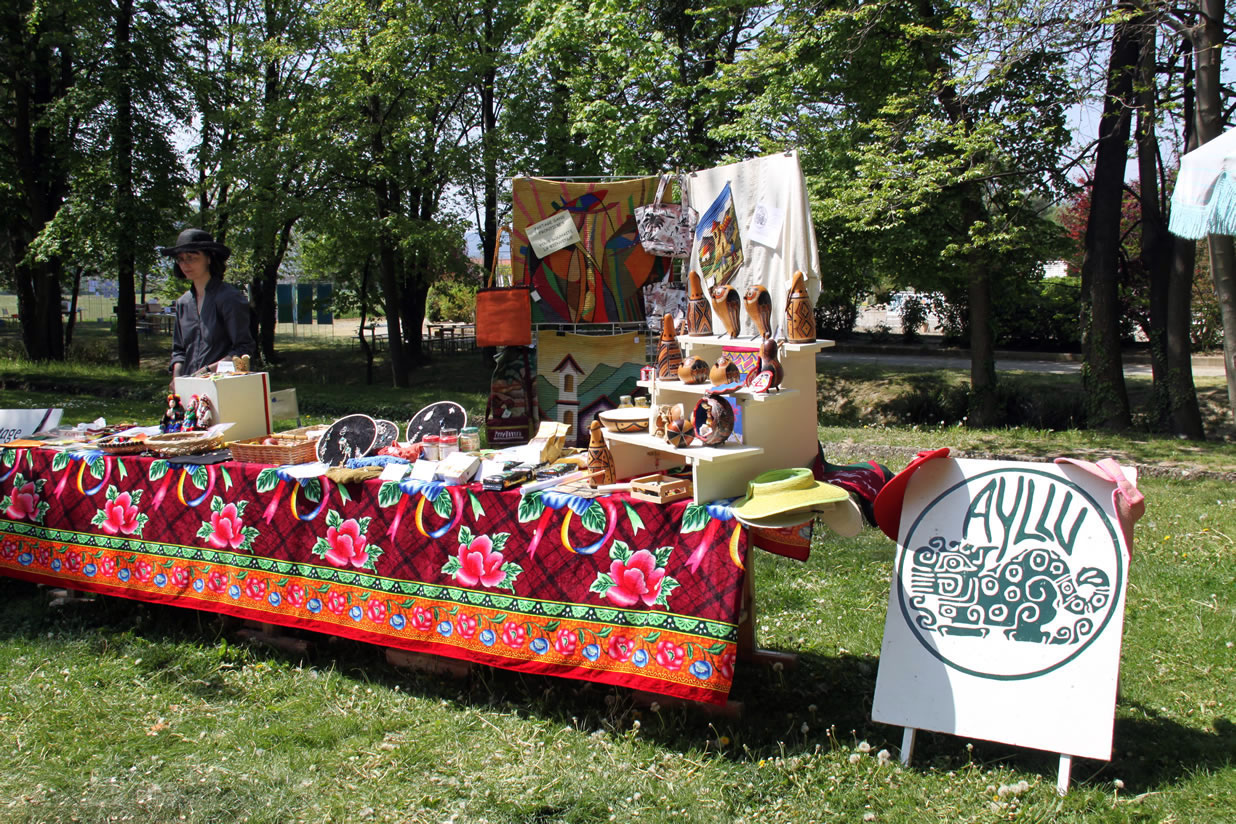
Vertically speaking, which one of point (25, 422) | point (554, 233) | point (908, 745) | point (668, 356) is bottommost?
point (908, 745)

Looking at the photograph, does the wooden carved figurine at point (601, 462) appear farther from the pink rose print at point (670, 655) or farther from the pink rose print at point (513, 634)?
the pink rose print at point (670, 655)

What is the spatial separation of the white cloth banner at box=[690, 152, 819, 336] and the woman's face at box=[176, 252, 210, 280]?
2.63 metres

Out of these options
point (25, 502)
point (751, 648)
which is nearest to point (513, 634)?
point (751, 648)

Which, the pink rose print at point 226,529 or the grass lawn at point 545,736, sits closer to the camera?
the grass lawn at point 545,736

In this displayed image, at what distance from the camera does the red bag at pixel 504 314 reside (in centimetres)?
498

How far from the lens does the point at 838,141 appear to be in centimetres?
1123

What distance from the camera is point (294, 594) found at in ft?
11.7

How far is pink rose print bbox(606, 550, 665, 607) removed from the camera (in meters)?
2.91

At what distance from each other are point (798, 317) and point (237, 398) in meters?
2.80

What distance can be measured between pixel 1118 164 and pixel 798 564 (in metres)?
8.04

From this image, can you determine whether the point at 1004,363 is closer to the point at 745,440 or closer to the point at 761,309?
the point at 761,309

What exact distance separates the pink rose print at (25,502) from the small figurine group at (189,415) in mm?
622

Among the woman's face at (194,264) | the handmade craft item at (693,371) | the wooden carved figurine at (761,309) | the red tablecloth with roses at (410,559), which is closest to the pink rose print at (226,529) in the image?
the red tablecloth with roses at (410,559)

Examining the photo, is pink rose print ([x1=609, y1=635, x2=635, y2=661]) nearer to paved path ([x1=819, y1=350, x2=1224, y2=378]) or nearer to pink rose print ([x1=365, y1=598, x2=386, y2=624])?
pink rose print ([x1=365, y1=598, x2=386, y2=624])
